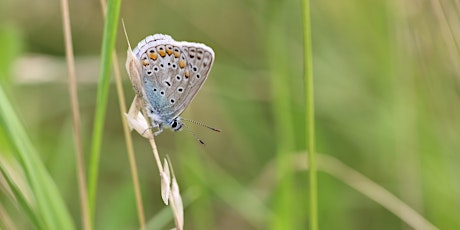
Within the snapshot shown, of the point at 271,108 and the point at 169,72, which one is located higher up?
the point at 169,72

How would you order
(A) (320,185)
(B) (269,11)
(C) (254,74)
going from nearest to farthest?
(B) (269,11) → (A) (320,185) → (C) (254,74)

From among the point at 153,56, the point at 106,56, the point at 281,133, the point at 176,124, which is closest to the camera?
the point at 106,56

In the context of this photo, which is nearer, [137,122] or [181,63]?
[137,122]

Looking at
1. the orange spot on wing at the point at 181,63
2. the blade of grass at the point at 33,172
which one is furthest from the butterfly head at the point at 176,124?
the blade of grass at the point at 33,172

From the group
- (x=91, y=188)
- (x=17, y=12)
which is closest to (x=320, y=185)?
(x=91, y=188)

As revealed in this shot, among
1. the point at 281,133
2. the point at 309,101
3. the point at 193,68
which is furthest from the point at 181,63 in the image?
the point at 281,133

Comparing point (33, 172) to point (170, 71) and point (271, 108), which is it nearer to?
point (170, 71)

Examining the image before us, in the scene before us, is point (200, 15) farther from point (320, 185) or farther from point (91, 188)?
point (91, 188)
